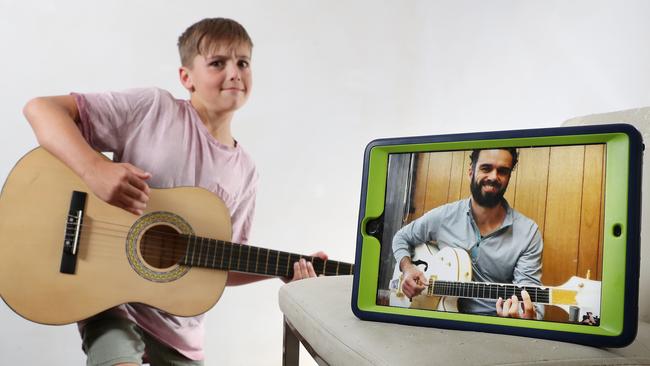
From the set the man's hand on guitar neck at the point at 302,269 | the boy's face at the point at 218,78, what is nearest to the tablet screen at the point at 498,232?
the man's hand on guitar neck at the point at 302,269

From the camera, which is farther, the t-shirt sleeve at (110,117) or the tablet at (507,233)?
the t-shirt sleeve at (110,117)

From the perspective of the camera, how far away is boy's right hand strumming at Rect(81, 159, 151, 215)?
0.99 m

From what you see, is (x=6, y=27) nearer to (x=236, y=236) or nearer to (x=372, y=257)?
(x=236, y=236)

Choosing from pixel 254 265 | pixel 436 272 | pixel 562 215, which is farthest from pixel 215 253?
pixel 562 215

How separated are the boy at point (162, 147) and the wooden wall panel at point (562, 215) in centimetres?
76

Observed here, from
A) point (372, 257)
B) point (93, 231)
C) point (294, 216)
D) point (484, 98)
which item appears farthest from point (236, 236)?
point (484, 98)

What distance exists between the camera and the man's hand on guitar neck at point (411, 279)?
536 mm

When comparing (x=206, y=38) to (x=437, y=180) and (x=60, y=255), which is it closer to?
(x=60, y=255)

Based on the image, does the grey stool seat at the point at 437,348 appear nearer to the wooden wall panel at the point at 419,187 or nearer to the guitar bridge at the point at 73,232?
the wooden wall panel at the point at 419,187

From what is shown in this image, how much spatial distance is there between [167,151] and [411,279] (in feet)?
3.13

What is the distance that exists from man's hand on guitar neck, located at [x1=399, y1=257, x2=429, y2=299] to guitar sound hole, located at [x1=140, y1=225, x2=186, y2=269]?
690mm

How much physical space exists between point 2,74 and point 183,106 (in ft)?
1.65

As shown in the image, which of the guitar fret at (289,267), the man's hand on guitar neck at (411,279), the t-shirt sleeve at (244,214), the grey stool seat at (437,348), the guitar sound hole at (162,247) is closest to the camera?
the grey stool seat at (437,348)

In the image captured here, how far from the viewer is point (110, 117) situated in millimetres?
1233
